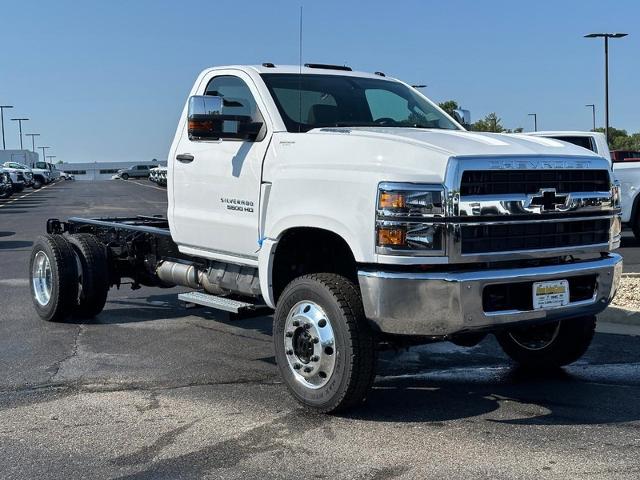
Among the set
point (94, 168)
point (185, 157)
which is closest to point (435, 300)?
point (185, 157)

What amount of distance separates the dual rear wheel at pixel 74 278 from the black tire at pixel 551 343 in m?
4.03

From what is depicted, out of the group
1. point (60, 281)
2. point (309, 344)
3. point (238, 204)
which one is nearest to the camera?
point (309, 344)

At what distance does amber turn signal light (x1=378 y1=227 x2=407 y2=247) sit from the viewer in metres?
4.64

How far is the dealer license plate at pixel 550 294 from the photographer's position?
16.1 feet

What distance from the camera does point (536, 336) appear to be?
20.8 feet

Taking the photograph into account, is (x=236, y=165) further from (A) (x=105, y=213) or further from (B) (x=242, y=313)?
(A) (x=105, y=213)

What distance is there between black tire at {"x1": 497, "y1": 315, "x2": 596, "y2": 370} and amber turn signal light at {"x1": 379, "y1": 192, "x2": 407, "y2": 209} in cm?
188

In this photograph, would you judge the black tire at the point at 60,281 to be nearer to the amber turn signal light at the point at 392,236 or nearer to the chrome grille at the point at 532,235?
the amber turn signal light at the point at 392,236

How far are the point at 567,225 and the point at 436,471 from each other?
5.95 feet

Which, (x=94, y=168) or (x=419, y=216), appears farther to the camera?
(x=94, y=168)

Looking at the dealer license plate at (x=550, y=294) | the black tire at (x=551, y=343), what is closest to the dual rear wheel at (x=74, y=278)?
the black tire at (x=551, y=343)

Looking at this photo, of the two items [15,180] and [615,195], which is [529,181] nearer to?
[615,195]

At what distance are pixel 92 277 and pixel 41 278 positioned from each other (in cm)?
81

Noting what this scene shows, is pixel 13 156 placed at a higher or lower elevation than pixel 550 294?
higher
